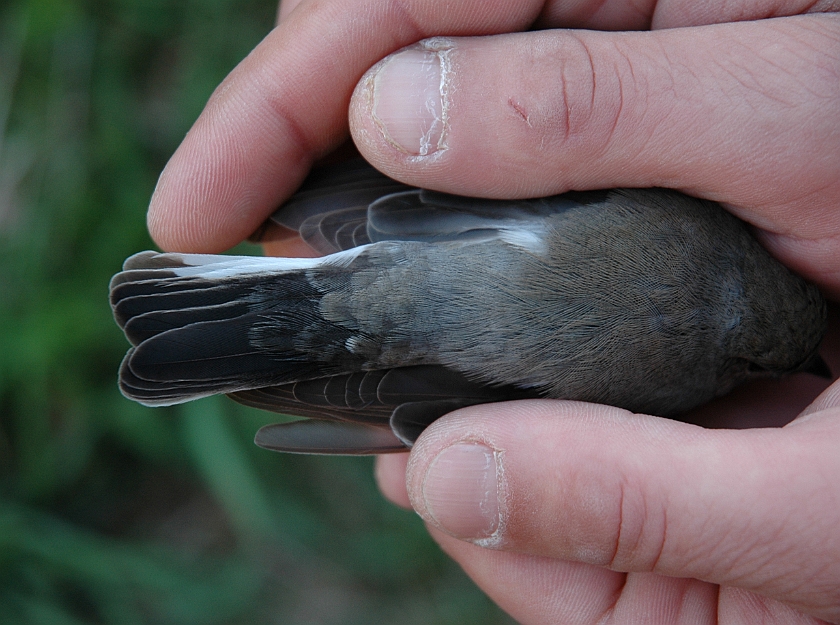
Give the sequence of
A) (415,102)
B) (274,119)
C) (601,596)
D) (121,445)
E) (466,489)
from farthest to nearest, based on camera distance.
Answer: 1. (121,445)
2. (274,119)
3. (601,596)
4. (415,102)
5. (466,489)

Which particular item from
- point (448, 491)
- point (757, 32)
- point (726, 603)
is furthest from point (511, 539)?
point (757, 32)

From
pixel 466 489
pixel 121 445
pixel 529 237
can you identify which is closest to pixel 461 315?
pixel 529 237

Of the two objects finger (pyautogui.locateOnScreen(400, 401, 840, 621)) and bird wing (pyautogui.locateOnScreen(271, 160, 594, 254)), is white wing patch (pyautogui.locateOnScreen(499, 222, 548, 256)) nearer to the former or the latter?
bird wing (pyautogui.locateOnScreen(271, 160, 594, 254))

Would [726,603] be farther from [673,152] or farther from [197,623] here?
[197,623]

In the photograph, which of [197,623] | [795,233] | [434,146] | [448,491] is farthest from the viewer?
[197,623]

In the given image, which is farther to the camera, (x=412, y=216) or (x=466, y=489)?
(x=412, y=216)

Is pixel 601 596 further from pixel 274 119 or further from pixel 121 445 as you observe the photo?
pixel 121 445
